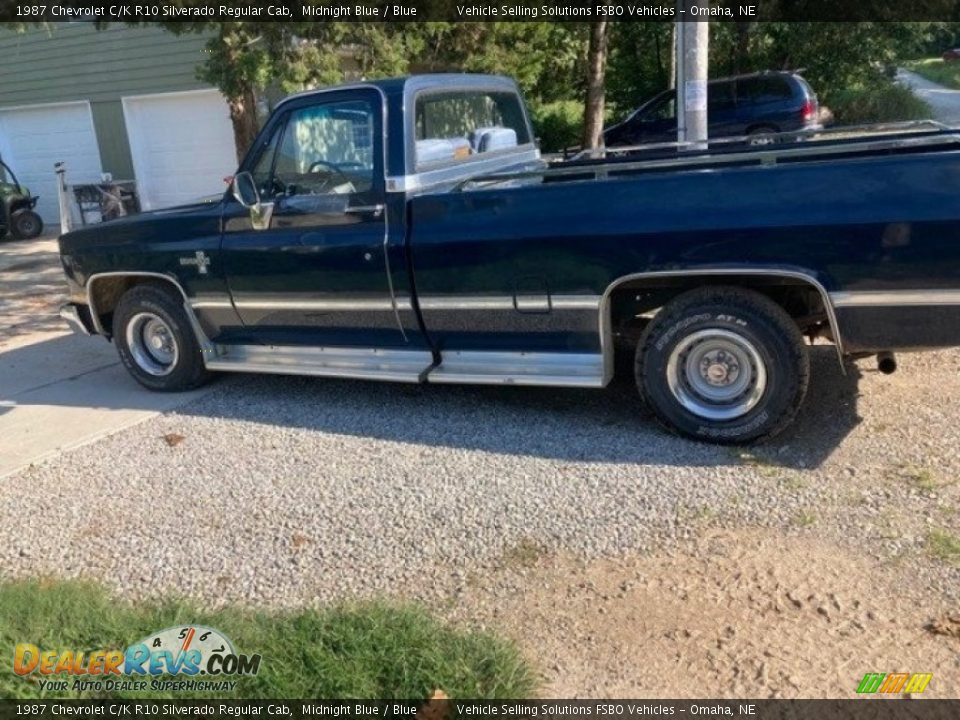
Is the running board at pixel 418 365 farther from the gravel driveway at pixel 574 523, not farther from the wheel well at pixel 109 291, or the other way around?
the wheel well at pixel 109 291

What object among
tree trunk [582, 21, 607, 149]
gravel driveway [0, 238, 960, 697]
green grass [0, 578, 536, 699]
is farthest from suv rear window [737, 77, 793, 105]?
green grass [0, 578, 536, 699]

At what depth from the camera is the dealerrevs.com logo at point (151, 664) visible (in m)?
3.16

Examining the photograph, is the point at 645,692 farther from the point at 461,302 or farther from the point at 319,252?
the point at 319,252

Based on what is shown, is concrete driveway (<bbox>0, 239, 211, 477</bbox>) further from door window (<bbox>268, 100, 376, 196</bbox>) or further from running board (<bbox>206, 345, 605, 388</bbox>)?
door window (<bbox>268, 100, 376, 196</bbox>)

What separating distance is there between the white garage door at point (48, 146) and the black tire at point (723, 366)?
1536 centimetres

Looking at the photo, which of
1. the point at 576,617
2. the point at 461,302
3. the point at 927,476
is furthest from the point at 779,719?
the point at 461,302

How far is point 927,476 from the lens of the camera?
13.9 ft

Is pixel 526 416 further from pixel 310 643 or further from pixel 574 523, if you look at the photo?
pixel 310 643

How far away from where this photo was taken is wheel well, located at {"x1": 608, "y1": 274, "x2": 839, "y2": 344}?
177 inches

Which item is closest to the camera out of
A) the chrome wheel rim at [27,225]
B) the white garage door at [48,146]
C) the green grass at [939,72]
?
the chrome wheel rim at [27,225]

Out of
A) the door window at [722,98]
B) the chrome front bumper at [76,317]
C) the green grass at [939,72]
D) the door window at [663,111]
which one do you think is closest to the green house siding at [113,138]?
the door window at [663,111]

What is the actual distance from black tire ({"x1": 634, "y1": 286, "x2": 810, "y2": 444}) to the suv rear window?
1253cm

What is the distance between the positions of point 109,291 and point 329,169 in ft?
7.13

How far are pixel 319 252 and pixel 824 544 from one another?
3130 millimetres
